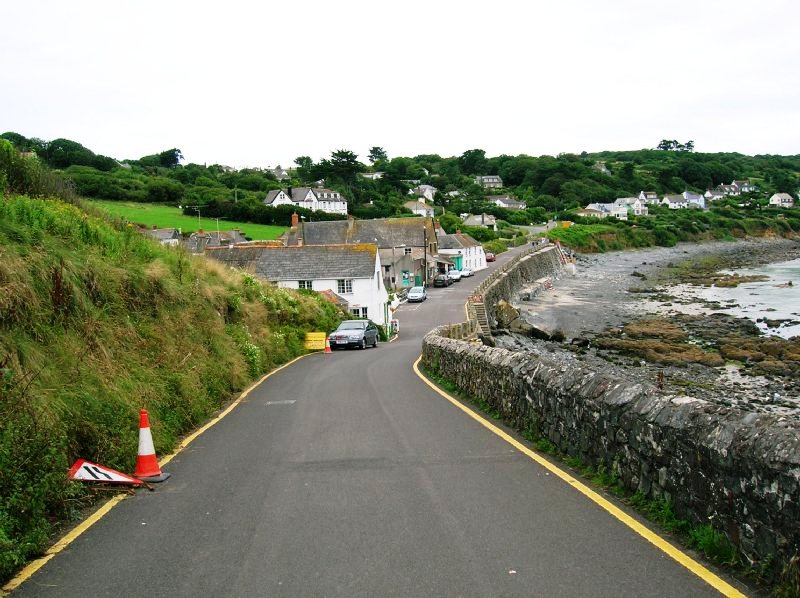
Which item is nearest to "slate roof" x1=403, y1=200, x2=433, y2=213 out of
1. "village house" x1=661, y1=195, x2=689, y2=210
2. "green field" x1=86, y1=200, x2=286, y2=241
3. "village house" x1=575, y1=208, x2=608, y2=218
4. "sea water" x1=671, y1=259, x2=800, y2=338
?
"village house" x1=575, y1=208, x2=608, y2=218

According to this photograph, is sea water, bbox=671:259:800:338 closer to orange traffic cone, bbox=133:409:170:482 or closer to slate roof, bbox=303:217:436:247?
slate roof, bbox=303:217:436:247

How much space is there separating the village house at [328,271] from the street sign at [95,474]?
39500 millimetres

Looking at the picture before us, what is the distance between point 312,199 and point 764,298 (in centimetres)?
8279

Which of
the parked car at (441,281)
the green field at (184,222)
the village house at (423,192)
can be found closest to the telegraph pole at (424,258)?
the parked car at (441,281)

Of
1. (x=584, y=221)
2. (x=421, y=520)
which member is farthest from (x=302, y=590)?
(x=584, y=221)

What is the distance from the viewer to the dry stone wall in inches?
189

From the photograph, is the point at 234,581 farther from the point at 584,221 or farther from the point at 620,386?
the point at 584,221

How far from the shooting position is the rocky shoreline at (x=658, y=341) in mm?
26703

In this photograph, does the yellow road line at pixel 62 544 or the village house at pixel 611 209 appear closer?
the yellow road line at pixel 62 544

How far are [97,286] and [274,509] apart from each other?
6.68 metres

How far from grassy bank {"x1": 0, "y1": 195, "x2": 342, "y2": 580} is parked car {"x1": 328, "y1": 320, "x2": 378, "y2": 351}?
1469 cm

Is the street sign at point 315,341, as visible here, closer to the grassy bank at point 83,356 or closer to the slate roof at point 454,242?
the grassy bank at point 83,356

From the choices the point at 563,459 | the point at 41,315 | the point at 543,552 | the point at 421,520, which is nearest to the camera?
the point at 543,552

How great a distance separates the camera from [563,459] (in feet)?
27.9
